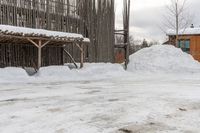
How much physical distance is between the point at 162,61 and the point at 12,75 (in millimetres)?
13454

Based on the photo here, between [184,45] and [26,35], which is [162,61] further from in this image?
[184,45]

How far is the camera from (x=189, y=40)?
43312 millimetres

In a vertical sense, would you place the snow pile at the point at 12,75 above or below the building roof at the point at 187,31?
below

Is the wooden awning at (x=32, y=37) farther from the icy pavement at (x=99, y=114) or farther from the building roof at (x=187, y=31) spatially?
the building roof at (x=187, y=31)

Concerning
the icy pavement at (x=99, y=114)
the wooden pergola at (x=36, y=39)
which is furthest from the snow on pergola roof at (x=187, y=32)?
the icy pavement at (x=99, y=114)

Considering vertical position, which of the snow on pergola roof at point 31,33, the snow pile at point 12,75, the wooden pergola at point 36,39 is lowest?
the snow pile at point 12,75

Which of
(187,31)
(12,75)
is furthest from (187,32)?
(12,75)

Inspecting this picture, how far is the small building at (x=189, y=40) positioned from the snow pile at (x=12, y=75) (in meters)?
27.2

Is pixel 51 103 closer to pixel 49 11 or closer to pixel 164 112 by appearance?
pixel 164 112

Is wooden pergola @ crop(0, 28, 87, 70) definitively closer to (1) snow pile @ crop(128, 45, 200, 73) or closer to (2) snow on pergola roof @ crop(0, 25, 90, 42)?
(2) snow on pergola roof @ crop(0, 25, 90, 42)

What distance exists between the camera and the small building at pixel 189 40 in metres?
42.2

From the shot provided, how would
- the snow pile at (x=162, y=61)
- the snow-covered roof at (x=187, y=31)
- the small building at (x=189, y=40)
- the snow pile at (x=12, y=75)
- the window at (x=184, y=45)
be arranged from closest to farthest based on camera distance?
the snow pile at (x=12, y=75) < the snow pile at (x=162, y=61) < the small building at (x=189, y=40) < the snow-covered roof at (x=187, y=31) < the window at (x=184, y=45)

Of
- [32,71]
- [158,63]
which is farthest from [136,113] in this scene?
[158,63]

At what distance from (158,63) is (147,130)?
2198cm
